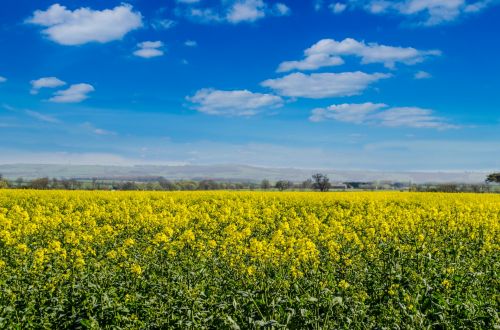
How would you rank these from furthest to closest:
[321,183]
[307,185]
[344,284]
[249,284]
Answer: [307,185]
[321,183]
[249,284]
[344,284]

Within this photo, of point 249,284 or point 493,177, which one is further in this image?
point 493,177

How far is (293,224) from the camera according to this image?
13562mm

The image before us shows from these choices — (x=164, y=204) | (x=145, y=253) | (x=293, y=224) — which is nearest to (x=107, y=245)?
(x=145, y=253)

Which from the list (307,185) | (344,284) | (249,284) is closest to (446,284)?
(344,284)

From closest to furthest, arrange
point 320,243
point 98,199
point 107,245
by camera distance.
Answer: point 107,245 < point 320,243 < point 98,199

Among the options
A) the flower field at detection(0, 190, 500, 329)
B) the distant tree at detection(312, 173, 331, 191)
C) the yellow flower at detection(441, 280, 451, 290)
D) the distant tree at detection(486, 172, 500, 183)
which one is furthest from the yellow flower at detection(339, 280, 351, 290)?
the distant tree at detection(486, 172, 500, 183)

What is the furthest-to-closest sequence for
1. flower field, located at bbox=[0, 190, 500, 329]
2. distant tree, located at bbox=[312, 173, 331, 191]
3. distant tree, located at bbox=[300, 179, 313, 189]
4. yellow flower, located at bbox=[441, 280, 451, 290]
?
distant tree, located at bbox=[300, 179, 313, 189], distant tree, located at bbox=[312, 173, 331, 191], yellow flower, located at bbox=[441, 280, 451, 290], flower field, located at bbox=[0, 190, 500, 329]

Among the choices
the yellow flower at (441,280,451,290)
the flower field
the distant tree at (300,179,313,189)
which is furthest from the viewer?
the distant tree at (300,179,313,189)

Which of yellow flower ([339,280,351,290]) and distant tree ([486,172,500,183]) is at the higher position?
distant tree ([486,172,500,183])

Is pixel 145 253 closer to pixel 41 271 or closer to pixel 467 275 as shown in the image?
pixel 41 271

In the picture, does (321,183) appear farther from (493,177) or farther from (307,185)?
(493,177)

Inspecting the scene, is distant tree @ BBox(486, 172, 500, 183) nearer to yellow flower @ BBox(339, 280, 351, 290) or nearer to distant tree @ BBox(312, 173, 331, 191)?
distant tree @ BBox(312, 173, 331, 191)

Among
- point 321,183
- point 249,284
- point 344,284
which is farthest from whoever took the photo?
point 321,183

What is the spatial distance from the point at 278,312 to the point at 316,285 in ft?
3.14
